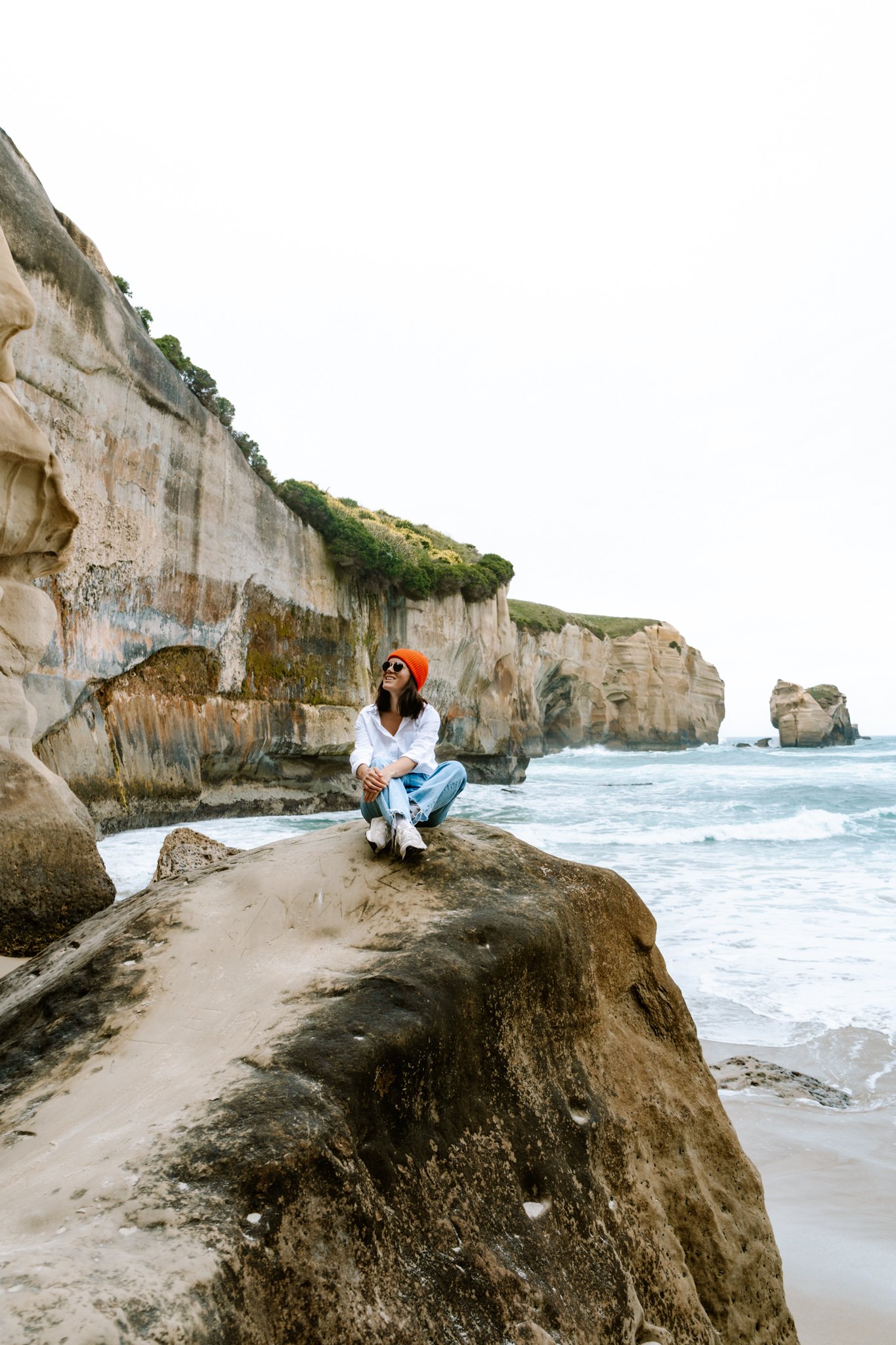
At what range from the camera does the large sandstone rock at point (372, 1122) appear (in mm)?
1568

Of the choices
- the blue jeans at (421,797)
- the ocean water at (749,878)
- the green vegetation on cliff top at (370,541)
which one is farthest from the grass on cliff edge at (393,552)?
the blue jeans at (421,797)

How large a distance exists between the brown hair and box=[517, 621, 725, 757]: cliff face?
4501cm

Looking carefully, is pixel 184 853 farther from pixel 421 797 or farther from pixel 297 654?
Result: pixel 297 654

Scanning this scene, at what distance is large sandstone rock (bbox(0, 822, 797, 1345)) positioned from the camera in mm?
1568

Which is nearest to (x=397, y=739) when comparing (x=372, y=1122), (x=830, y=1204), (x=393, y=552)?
(x=372, y=1122)

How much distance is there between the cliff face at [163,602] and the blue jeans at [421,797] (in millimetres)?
10911

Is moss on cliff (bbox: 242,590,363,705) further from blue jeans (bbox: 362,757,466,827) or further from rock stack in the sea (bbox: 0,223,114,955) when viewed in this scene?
blue jeans (bbox: 362,757,466,827)

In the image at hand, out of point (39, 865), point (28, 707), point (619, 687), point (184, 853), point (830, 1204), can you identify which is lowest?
point (830, 1204)

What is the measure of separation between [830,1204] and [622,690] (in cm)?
5343

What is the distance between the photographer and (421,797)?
3.63 meters

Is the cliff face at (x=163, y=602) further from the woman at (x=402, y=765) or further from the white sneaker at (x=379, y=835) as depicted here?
the white sneaker at (x=379, y=835)

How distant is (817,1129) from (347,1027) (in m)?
3.78

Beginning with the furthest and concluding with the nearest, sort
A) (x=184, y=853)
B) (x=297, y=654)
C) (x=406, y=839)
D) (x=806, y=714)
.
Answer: (x=806, y=714) → (x=297, y=654) → (x=184, y=853) → (x=406, y=839)

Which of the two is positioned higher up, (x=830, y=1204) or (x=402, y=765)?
(x=402, y=765)
